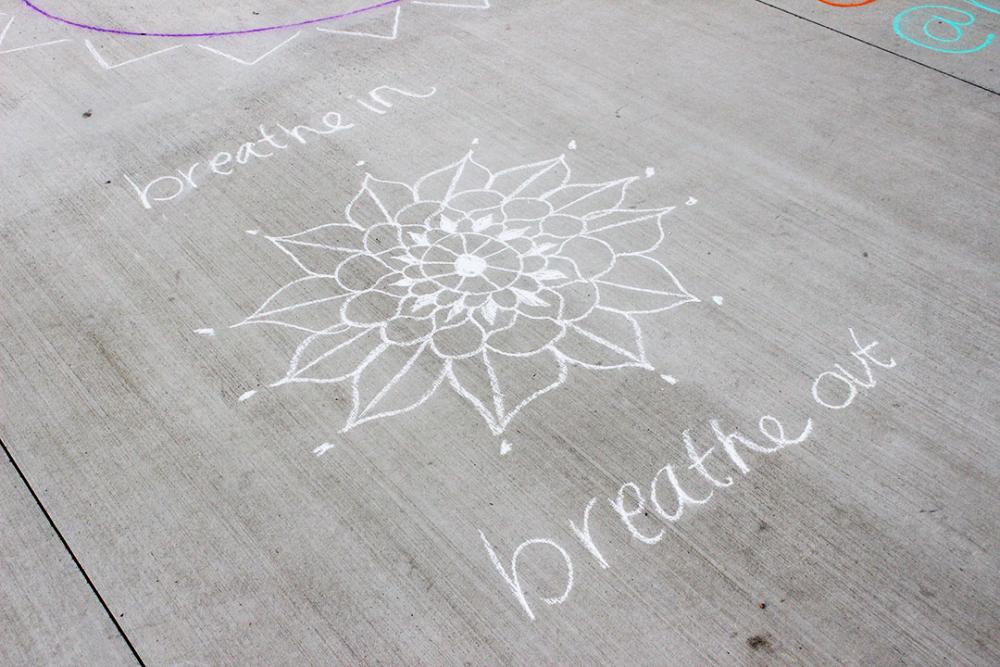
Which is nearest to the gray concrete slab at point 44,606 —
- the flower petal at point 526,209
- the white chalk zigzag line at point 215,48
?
the flower petal at point 526,209

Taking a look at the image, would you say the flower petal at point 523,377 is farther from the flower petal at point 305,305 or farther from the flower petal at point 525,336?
the flower petal at point 305,305

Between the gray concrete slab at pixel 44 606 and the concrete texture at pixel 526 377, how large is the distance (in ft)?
0.03

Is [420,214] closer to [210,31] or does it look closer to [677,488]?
[677,488]

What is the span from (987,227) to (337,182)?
7.20 feet

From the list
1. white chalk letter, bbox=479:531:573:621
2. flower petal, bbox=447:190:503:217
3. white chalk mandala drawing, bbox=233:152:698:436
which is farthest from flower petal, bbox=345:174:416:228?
white chalk letter, bbox=479:531:573:621

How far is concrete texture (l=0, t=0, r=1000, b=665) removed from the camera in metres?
1.83

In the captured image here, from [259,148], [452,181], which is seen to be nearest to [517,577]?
[452,181]

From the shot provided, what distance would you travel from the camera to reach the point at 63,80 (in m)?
3.50

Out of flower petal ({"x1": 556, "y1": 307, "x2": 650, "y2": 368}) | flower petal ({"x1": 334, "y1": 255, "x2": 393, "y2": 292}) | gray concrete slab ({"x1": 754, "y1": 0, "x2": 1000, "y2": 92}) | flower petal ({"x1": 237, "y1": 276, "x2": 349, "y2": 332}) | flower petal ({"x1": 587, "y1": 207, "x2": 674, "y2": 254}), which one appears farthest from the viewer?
gray concrete slab ({"x1": 754, "y1": 0, "x2": 1000, "y2": 92})

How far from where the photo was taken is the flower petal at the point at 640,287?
2.50m

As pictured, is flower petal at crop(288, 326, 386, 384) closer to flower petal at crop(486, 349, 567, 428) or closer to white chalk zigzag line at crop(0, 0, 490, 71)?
flower petal at crop(486, 349, 567, 428)

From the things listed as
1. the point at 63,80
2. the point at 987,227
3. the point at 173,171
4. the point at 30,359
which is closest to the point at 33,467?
the point at 30,359

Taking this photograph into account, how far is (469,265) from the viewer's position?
2623 mm

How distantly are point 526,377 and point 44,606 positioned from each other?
1261mm
